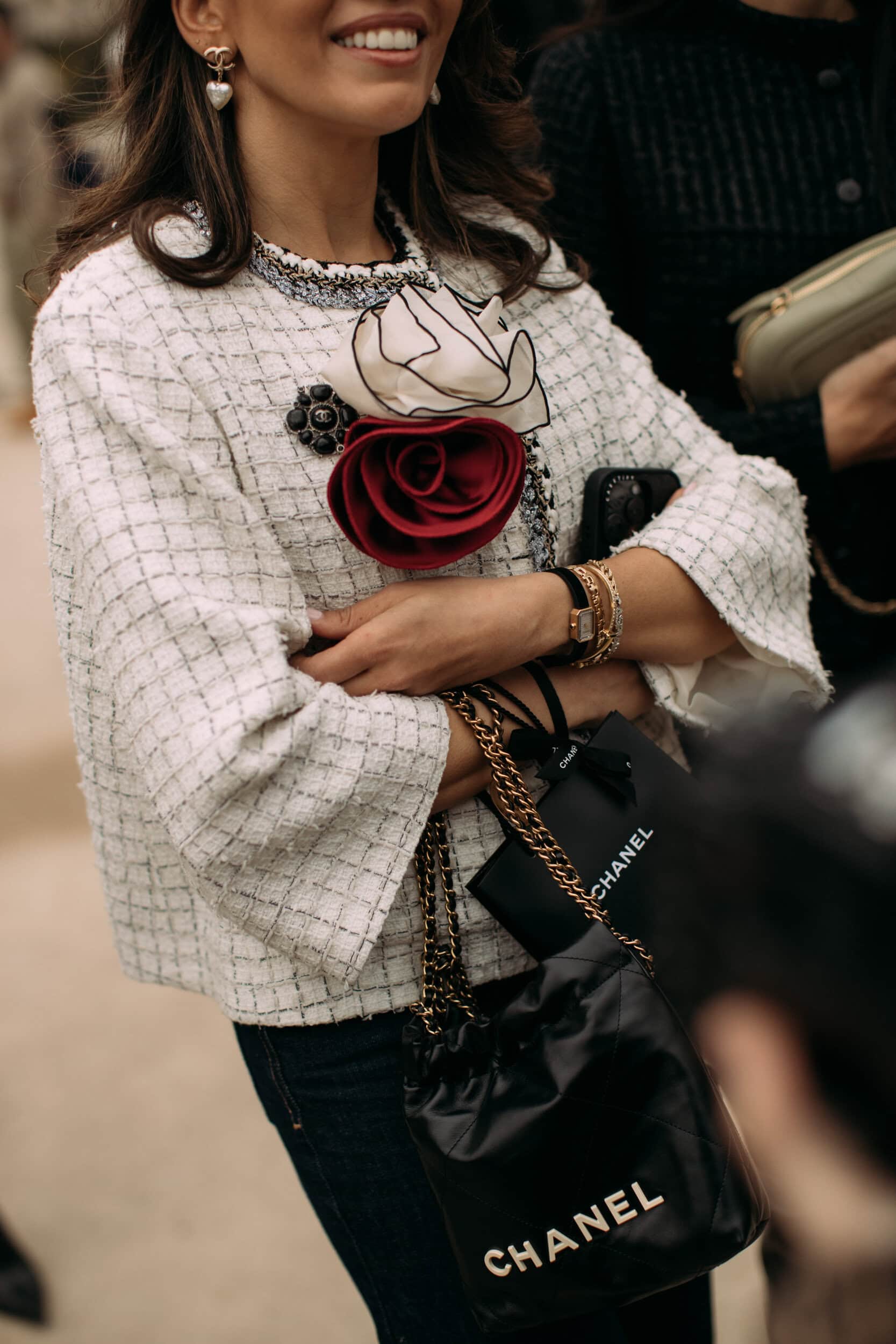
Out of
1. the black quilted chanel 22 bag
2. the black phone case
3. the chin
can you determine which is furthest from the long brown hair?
the black quilted chanel 22 bag

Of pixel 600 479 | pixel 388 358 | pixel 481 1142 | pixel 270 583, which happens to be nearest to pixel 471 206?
pixel 600 479

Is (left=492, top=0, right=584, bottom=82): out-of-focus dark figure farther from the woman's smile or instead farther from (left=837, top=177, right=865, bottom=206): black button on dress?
the woman's smile

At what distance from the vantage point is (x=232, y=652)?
41.3 inches

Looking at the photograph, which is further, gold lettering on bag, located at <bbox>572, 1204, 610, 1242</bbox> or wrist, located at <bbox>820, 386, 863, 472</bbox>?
wrist, located at <bbox>820, 386, 863, 472</bbox>

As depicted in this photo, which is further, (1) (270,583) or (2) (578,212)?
(2) (578,212)

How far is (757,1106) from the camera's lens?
62 cm

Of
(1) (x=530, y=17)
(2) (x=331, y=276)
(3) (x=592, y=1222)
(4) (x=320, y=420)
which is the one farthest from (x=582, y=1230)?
(1) (x=530, y=17)

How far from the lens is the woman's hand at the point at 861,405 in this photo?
1.64 m

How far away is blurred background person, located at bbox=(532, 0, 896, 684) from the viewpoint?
170cm

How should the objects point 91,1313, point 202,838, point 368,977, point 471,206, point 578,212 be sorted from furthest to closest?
point 91,1313
point 578,212
point 471,206
point 368,977
point 202,838

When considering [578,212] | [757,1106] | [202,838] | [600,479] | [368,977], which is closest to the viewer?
[757,1106]

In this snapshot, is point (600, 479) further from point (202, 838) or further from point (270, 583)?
point (202, 838)

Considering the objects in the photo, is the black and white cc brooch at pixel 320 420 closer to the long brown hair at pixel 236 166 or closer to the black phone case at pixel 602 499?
the long brown hair at pixel 236 166

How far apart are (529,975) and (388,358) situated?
0.69 meters
